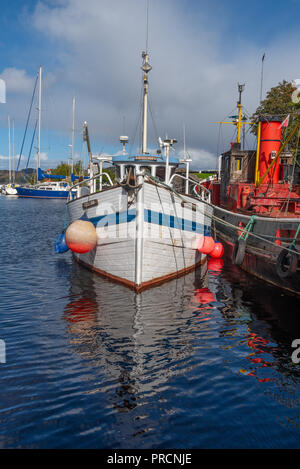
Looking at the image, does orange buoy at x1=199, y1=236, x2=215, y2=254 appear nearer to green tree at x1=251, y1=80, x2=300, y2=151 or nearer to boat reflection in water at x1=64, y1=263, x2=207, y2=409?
boat reflection in water at x1=64, y1=263, x2=207, y2=409

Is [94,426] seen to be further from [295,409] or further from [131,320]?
[131,320]

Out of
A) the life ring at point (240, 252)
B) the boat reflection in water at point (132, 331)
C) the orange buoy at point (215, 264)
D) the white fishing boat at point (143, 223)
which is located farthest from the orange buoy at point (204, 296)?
the orange buoy at point (215, 264)

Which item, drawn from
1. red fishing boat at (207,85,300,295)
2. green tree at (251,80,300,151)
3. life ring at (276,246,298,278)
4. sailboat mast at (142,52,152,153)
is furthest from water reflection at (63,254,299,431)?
green tree at (251,80,300,151)

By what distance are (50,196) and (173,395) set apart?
79.4 metres

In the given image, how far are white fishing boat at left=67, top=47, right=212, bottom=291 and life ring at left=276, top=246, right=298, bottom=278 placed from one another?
105 inches

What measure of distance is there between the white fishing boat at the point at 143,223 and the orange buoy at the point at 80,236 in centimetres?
43

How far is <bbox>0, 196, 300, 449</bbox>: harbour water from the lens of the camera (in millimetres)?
4809

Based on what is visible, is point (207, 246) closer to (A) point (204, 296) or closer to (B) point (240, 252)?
(B) point (240, 252)

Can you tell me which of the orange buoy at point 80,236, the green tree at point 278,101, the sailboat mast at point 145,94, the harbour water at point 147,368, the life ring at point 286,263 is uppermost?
the green tree at point 278,101

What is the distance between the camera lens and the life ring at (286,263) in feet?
34.2

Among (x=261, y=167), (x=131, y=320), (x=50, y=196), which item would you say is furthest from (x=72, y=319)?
(x=50, y=196)

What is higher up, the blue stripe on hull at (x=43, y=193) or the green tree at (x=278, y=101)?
the green tree at (x=278, y=101)

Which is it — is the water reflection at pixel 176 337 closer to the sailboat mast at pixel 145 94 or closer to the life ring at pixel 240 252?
the life ring at pixel 240 252

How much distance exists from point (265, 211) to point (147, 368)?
10.8 meters
